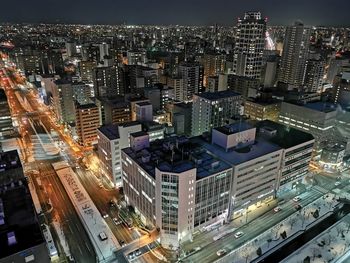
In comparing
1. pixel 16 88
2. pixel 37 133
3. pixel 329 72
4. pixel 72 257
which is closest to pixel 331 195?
pixel 72 257

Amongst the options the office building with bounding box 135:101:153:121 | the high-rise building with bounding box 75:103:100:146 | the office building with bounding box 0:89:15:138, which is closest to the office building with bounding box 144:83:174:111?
the high-rise building with bounding box 75:103:100:146

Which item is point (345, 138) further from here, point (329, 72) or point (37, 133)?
point (37, 133)

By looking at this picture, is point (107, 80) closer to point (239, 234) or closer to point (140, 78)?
point (140, 78)

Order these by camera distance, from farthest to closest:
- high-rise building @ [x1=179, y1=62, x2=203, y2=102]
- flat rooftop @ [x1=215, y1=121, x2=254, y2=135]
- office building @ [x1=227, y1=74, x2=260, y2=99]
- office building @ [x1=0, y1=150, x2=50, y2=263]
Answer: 1. high-rise building @ [x1=179, y1=62, x2=203, y2=102]
2. office building @ [x1=227, y1=74, x2=260, y2=99]
3. flat rooftop @ [x1=215, y1=121, x2=254, y2=135]
4. office building @ [x1=0, y1=150, x2=50, y2=263]

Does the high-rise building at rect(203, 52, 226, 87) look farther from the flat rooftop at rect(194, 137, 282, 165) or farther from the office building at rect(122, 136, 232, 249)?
the office building at rect(122, 136, 232, 249)

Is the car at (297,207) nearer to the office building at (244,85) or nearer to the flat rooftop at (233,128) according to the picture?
the flat rooftop at (233,128)
